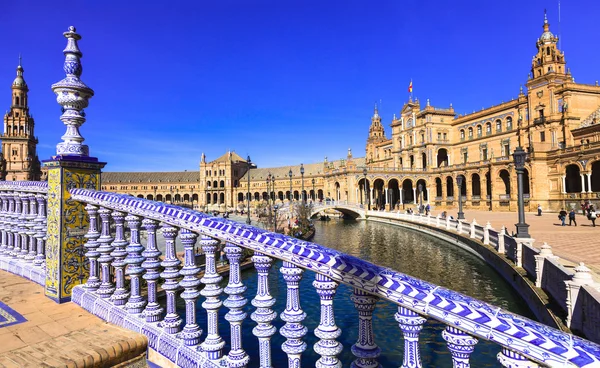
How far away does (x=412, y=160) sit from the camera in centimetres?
6128

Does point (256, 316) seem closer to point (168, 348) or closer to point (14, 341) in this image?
point (168, 348)

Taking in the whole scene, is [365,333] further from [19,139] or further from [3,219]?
[19,139]

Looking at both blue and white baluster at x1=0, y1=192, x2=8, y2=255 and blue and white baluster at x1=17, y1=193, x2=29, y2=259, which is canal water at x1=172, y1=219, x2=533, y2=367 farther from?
blue and white baluster at x1=0, y1=192, x2=8, y2=255

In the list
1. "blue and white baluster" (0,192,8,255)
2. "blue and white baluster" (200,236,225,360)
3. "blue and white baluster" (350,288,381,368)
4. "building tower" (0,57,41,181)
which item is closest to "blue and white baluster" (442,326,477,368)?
"blue and white baluster" (350,288,381,368)

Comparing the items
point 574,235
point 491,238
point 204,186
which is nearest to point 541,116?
point 574,235

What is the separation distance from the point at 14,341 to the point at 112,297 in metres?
0.79

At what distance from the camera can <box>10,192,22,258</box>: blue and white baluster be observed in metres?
5.36

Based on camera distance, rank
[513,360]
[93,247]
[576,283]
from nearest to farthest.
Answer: [513,360] → [93,247] → [576,283]

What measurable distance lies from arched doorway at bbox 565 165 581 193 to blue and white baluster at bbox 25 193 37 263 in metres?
48.6

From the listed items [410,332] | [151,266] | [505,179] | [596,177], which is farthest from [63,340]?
[505,179]

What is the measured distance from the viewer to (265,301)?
2383mm

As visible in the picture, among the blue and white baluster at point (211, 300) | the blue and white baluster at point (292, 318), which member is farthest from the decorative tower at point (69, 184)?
the blue and white baluster at point (292, 318)

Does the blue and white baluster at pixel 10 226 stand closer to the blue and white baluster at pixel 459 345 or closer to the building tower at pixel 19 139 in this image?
the blue and white baluster at pixel 459 345

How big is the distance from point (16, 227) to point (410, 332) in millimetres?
6089
